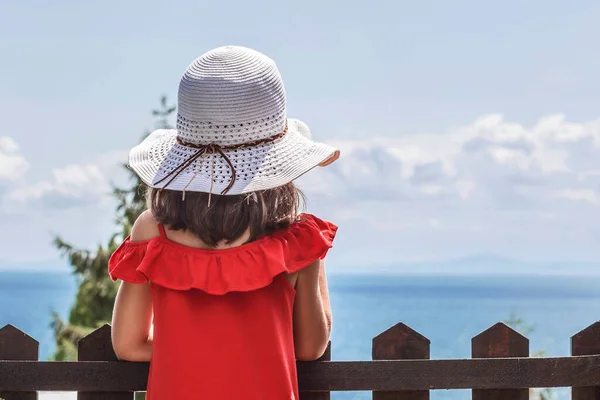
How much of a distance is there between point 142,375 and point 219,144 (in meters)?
0.94

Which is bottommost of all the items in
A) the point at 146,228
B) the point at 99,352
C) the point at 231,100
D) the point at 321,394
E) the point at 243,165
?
the point at 321,394

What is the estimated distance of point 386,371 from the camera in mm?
2859

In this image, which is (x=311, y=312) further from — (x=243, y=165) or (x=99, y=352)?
(x=99, y=352)

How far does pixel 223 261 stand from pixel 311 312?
0.33 meters

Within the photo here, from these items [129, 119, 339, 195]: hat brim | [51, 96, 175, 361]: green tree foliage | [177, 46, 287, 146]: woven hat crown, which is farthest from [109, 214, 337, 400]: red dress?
[51, 96, 175, 361]: green tree foliage

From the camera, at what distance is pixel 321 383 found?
9.12 feet

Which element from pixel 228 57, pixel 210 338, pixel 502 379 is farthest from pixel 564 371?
pixel 228 57

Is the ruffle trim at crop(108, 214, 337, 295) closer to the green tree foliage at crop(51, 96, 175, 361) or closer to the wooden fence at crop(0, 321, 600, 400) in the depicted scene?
the wooden fence at crop(0, 321, 600, 400)

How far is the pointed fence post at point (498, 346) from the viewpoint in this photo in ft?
9.76

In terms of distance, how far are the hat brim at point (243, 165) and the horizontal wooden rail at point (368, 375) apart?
78cm

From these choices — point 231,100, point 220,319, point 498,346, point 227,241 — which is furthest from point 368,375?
point 231,100

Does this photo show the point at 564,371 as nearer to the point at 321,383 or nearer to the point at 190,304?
the point at 321,383

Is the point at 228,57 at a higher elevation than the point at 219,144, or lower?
higher

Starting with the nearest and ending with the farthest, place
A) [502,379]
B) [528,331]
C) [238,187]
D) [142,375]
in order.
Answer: [238,187]
[142,375]
[502,379]
[528,331]
